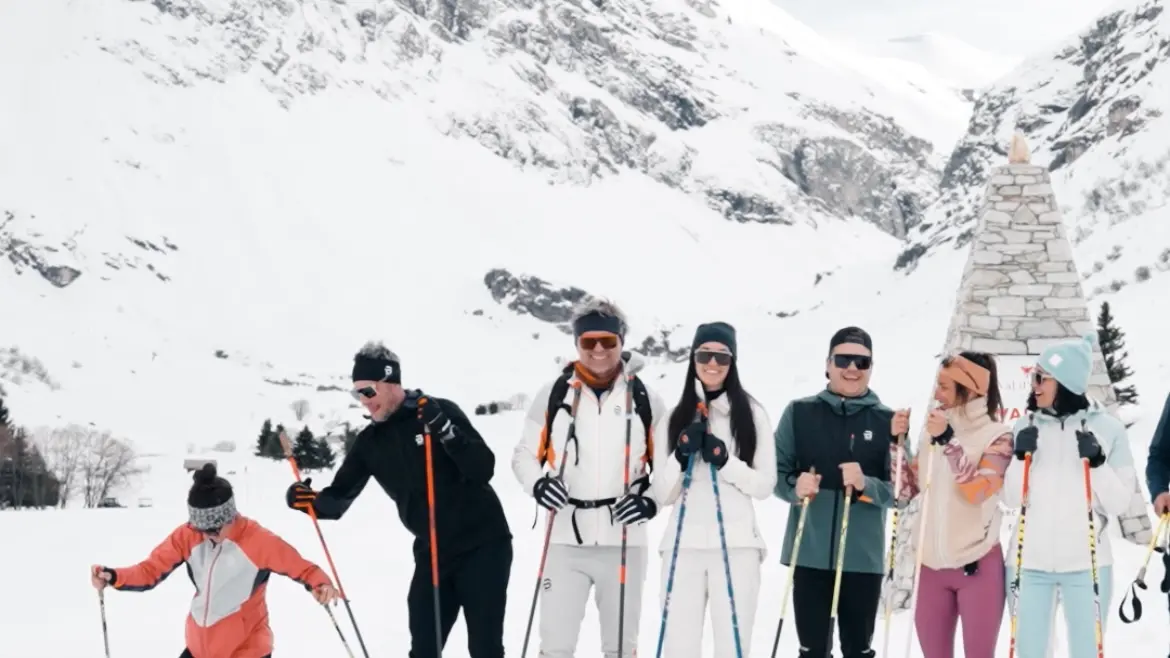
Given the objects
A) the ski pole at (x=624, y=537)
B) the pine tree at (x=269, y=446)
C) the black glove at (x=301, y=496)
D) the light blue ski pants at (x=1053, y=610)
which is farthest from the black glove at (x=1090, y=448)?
the pine tree at (x=269, y=446)

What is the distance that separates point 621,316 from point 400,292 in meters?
107

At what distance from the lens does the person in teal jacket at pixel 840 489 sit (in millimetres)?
5188

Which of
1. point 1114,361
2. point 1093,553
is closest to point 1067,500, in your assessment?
point 1093,553

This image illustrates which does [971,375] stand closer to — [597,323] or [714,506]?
[714,506]

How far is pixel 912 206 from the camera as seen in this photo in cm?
19588

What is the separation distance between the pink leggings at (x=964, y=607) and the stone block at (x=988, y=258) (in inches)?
176

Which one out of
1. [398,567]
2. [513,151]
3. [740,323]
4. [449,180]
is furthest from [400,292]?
[398,567]

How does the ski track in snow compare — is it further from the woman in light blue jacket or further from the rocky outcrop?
the rocky outcrop

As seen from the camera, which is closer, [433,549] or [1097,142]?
[433,549]

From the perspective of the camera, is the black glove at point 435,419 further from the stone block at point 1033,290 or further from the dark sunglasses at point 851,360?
the stone block at point 1033,290

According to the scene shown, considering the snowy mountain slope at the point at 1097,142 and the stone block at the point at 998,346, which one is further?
the snowy mountain slope at the point at 1097,142

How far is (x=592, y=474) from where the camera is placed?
5309 millimetres

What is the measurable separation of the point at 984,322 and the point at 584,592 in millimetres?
5330

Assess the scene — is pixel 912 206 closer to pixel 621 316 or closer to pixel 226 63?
pixel 226 63
